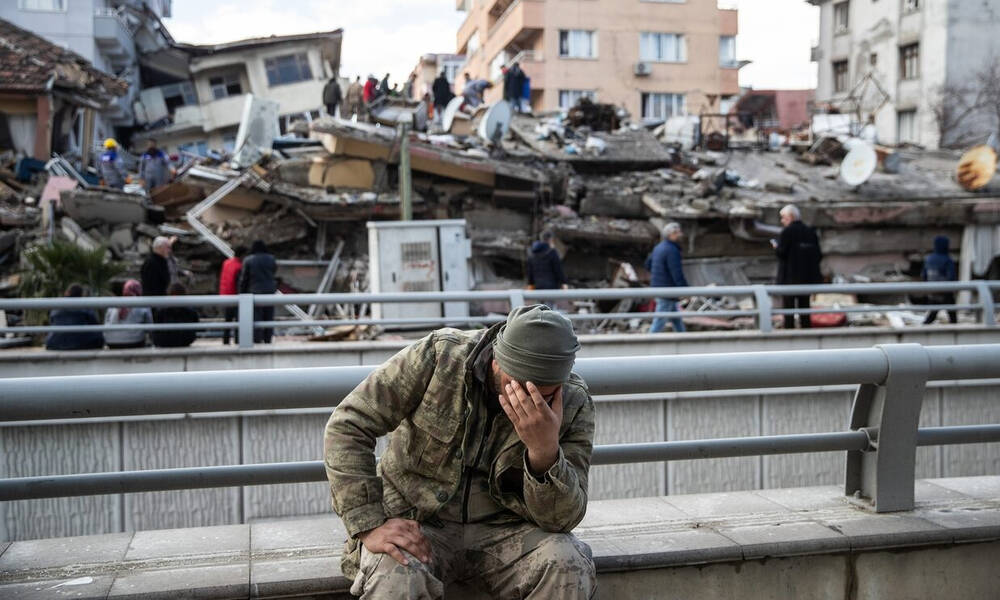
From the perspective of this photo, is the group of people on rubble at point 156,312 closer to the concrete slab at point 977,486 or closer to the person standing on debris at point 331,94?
the concrete slab at point 977,486

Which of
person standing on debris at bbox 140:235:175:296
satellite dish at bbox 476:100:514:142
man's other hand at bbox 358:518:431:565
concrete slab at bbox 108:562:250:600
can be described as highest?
satellite dish at bbox 476:100:514:142

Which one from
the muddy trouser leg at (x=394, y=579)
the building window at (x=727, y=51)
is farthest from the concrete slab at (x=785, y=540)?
the building window at (x=727, y=51)

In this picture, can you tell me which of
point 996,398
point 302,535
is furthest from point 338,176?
point 302,535

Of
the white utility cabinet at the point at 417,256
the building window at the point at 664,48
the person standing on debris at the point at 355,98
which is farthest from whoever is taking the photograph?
the building window at the point at 664,48

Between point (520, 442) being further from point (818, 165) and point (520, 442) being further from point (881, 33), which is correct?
point (881, 33)

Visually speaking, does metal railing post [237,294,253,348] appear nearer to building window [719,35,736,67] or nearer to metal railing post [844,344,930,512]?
metal railing post [844,344,930,512]

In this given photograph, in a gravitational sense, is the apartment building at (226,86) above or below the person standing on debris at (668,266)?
above

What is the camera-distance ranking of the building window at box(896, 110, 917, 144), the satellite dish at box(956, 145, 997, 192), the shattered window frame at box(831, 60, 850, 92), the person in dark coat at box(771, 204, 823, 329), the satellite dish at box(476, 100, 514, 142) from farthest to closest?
the shattered window frame at box(831, 60, 850, 92)
the building window at box(896, 110, 917, 144)
the satellite dish at box(956, 145, 997, 192)
the satellite dish at box(476, 100, 514, 142)
the person in dark coat at box(771, 204, 823, 329)

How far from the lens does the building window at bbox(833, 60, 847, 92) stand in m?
48.6

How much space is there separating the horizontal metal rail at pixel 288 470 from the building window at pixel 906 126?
1719 inches

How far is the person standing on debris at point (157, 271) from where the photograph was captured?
12406mm

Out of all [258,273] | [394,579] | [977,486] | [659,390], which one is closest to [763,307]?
[258,273]

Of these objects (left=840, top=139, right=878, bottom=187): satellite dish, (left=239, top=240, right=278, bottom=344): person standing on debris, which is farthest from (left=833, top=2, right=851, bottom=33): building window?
(left=239, top=240, right=278, bottom=344): person standing on debris

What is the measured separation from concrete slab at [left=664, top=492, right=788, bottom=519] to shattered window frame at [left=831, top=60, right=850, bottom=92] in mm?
48322
